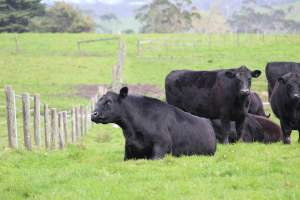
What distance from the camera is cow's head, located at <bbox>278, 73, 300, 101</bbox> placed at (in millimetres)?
14641

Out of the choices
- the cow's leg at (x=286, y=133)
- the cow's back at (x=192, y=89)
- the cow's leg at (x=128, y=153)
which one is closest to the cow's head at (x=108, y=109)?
the cow's leg at (x=128, y=153)

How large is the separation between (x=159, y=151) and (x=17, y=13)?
213 ft

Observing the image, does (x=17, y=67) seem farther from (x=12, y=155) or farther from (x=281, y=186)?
(x=281, y=186)

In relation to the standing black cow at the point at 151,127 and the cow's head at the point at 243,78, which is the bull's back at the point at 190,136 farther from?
the cow's head at the point at 243,78

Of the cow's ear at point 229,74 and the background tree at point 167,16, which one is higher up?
the cow's ear at point 229,74

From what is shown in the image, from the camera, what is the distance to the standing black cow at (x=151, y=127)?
11969mm

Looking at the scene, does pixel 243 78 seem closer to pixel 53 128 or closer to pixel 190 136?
pixel 190 136

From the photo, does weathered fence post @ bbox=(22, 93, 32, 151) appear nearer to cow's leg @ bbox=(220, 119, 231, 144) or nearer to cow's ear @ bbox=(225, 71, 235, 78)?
cow's leg @ bbox=(220, 119, 231, 144)

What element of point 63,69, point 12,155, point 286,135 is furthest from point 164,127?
point 63,69

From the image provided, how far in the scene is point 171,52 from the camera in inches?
2156

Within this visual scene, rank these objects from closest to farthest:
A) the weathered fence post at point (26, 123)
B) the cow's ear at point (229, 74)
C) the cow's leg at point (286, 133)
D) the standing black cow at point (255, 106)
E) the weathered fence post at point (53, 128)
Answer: the weathered fence post at point (26, 123), the cow's leg at point (286, 133), the cow's ear at point (229, 74), the weathered fence post at point (53, 128), the standing black cow at point (255, 106)

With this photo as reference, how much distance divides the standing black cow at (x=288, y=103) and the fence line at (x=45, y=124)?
537 cm

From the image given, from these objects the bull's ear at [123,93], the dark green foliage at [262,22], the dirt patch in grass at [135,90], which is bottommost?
the dark green foliage at [262,22]

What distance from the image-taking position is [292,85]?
1491 centimetres
